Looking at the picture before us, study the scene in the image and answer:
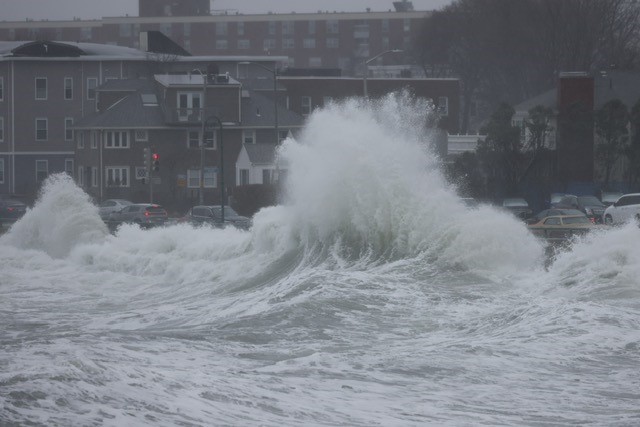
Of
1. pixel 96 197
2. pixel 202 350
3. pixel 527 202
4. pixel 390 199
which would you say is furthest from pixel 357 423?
pixel 96 197

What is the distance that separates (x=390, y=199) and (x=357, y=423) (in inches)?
635

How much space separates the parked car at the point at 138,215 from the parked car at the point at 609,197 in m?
19.2

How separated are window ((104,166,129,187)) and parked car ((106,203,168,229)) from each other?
16221 mm

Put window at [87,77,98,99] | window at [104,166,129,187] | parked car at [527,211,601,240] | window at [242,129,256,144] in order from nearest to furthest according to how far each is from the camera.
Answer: parked car at [527,211,601,240], window at [104,166,129,187], window at [242,129,256,144], window at [87,77,98,99]

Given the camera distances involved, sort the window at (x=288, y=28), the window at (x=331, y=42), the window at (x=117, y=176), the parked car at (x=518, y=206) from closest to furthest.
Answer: the parked car at (x=518, y=206)
the window at (x=117, y=176)
the window at (x=288, y=28)
the window at (x=331, y=42)

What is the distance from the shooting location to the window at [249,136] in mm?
74375

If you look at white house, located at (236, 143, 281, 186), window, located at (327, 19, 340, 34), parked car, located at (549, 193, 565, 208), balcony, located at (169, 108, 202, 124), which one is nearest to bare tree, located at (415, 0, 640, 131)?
white house, located at (236, 143, 281, 186)

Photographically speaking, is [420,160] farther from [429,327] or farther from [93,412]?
[93,412]

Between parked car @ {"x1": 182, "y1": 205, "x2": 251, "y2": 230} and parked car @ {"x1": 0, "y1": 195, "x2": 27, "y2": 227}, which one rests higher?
parked car @ {"x1": 182, "y1": 205, "x2": 251, "y2": 230}

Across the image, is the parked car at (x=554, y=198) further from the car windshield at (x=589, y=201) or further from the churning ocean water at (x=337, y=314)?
the churning ocean water at (x=337, y=314)

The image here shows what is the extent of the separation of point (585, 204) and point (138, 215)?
19971 mm

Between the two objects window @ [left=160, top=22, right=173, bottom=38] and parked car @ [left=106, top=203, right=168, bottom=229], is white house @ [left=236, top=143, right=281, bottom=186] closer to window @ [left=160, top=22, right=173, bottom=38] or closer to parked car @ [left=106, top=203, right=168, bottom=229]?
parked car @ [left=106, top=203, right=168, bottom=229]

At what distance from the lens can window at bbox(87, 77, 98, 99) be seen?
278ft

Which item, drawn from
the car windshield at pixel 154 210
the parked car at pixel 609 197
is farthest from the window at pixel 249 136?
the parked car at pixel 609 197
